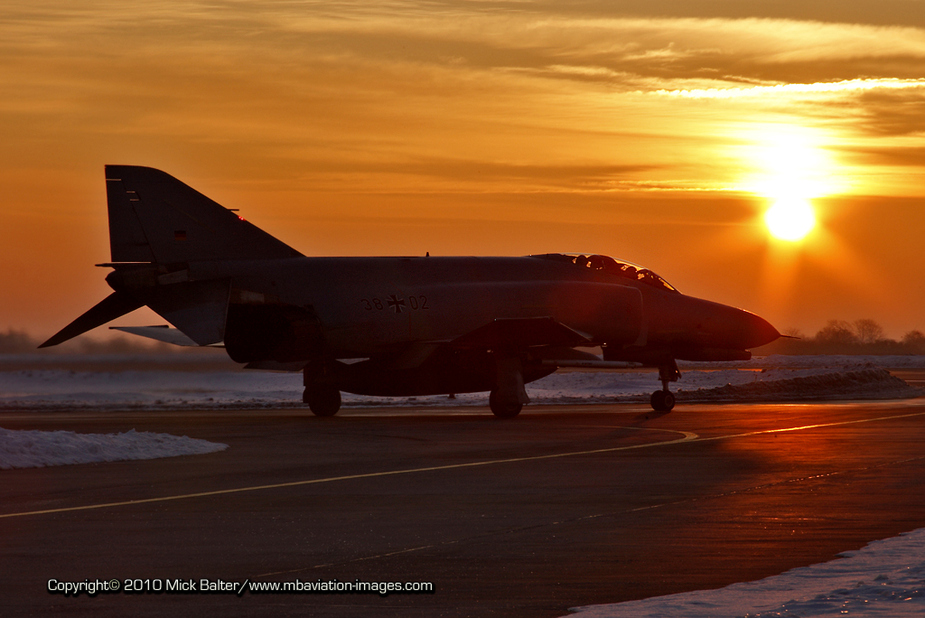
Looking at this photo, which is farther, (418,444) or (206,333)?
(206,333)

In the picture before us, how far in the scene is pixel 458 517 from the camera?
10.6 metres

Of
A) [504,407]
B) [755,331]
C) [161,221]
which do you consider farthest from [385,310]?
[755,331]

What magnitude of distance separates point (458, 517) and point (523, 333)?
1594cm

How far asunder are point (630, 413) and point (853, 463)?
40.8 feet

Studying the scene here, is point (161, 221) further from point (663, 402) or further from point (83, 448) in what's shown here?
point (663, 402)

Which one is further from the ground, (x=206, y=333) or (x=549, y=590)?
(x=206, y=333)

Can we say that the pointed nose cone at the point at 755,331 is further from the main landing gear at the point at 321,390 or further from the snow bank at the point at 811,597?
the snow bank at the point at 811,597

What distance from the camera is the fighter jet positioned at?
2484 centimetres

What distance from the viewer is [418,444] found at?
19203 mm

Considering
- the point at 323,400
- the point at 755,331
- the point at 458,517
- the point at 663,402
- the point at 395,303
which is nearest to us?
the point at 458,517

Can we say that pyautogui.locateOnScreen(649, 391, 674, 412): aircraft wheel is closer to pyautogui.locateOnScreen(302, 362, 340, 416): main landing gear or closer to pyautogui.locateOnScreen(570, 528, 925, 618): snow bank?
pyautogui.locateOnScreen(302, 362, 340, 416): main landing gear

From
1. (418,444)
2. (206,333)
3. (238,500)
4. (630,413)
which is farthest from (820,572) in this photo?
(630,413)

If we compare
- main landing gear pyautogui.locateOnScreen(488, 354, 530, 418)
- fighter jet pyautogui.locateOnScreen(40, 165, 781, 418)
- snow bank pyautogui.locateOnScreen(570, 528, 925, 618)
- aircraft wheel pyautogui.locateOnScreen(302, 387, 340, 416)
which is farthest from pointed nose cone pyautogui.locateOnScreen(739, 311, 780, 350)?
snow bank pyautogui.locateOnScreen(570, 528, 925, 618)

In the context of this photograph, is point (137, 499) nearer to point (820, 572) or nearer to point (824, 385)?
point (820, 572)
